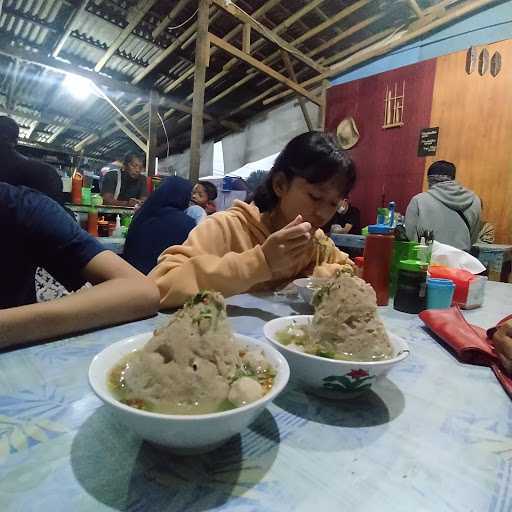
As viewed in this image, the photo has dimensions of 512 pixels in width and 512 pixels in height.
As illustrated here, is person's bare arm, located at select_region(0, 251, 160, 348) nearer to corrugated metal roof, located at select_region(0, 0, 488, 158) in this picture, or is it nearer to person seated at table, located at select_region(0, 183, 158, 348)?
person seated at table, located at select_region(0, 183, 158, 348)

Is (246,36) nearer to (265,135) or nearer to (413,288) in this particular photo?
(265,135)

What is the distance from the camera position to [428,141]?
16.8 feet

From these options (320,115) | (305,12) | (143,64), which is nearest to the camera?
(305,12)

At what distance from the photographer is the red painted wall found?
17.2 feet

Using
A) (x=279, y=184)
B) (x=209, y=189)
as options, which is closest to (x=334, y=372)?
(x=279, y=184)

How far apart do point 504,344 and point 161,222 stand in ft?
5.67

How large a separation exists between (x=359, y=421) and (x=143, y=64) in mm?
6797

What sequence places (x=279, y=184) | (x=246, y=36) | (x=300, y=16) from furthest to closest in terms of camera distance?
(x=300, y=16)
(x=246, y=36)
(x=279, y=184)

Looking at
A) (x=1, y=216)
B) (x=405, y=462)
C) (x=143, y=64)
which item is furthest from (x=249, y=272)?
(x=143, y=64)

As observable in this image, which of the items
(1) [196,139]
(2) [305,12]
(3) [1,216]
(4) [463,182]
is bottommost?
(3) [1,216]

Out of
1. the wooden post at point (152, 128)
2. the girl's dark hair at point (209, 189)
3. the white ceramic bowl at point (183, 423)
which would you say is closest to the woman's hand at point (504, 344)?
the white ceramic bowl at point (183, 423)

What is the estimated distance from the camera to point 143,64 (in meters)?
5.95

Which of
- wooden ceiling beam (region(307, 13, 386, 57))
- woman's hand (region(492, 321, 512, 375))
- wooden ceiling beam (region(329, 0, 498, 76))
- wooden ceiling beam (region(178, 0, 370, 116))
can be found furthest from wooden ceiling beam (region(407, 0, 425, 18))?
woman's hand (region(492, 321, 512, 375))

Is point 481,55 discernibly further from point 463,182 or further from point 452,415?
point 452,415
